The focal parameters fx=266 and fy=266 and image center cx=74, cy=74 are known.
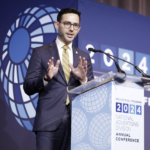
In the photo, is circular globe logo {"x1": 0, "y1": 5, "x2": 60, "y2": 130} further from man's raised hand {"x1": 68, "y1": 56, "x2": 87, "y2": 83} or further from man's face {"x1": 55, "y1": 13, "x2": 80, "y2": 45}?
man's raised hand {"x1": 68, "y1": 56, "x2": 87, "y2": 83}

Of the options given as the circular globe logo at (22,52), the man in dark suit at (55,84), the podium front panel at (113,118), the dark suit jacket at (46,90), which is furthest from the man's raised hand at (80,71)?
the circular globe logo at (22,52)

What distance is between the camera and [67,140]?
1918 mm

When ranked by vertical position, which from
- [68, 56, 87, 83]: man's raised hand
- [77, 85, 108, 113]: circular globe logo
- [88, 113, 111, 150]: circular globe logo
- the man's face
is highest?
the man's face

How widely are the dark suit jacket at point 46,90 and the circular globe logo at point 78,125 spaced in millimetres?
197

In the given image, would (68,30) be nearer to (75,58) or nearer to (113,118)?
(75,58)

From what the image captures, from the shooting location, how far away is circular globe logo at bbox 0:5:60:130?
313 centimetres

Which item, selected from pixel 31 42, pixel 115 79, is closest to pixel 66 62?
pixel 115 79

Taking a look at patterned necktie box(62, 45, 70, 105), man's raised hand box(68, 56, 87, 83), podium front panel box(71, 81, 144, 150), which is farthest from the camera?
patterned necktie box(62, 45, 70, 105)

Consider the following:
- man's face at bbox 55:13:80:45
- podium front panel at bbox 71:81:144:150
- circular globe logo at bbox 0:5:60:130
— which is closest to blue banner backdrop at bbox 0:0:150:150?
circular globe logo at bbox 0:5:60:130

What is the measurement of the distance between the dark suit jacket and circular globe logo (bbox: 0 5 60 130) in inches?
44.7

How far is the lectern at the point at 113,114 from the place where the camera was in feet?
4.69

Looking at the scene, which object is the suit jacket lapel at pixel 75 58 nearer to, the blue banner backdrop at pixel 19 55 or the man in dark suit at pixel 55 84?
the man in dark suit at pixel 55 84

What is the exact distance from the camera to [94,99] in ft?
5.22

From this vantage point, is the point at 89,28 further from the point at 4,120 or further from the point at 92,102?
the point at 92,102
